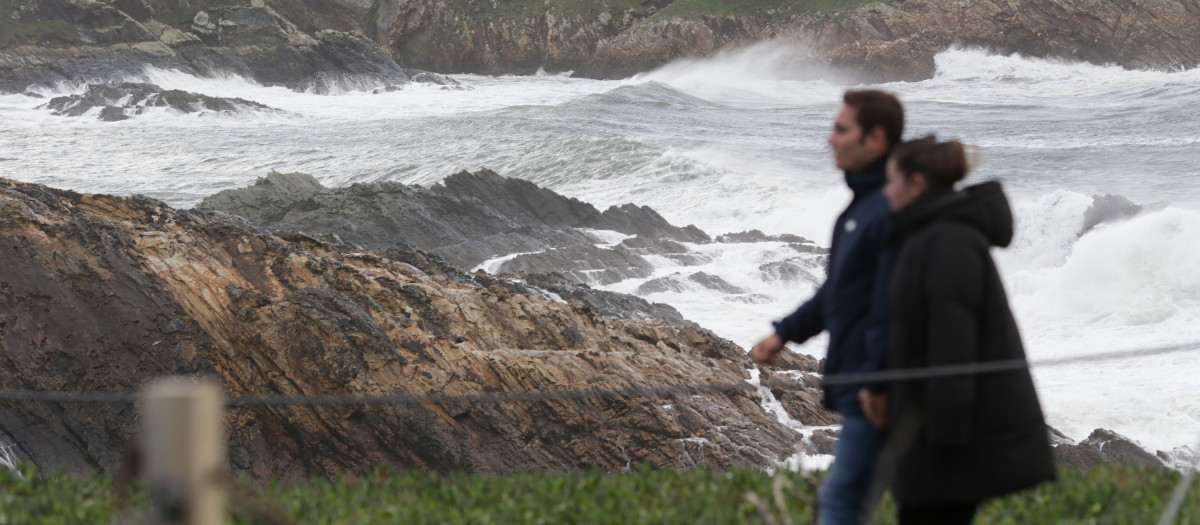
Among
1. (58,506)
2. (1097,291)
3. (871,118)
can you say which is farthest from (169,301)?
(1097,291)

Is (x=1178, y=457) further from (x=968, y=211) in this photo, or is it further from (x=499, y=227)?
(x=499, y=227)

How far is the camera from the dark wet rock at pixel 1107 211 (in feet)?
71.3

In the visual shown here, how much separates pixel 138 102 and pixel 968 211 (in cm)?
4951

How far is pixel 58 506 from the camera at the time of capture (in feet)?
13.3

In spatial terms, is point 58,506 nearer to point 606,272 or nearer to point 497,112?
point 606,272

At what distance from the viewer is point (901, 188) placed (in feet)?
9.80

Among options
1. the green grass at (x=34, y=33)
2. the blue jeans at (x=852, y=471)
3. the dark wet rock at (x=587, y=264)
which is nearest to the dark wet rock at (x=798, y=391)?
the blue jeans at (x=852, y=471)

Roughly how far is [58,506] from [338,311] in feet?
16.7

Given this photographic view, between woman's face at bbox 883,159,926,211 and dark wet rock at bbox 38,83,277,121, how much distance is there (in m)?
47.5

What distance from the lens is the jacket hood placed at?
2.89 metres

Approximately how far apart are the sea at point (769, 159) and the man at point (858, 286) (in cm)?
187

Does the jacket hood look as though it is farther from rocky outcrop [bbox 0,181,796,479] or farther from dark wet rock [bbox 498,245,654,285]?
dark wet rock [bbox 498,245,654,285]

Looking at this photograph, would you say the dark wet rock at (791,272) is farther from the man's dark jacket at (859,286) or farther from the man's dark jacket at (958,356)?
the man's dark jacket at (958,356)

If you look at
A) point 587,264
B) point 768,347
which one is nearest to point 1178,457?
point 768,347
